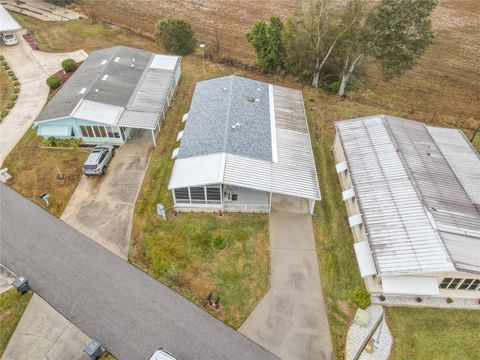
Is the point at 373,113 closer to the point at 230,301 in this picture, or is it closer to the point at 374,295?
the point at 374,295

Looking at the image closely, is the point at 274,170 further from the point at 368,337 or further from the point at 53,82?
the point at 53,82

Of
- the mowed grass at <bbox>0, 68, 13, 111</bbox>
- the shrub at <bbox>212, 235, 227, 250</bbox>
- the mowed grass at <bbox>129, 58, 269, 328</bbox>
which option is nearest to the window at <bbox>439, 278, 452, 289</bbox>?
the mowed grass at <bbox>129, 58, 269, 328</bbox>

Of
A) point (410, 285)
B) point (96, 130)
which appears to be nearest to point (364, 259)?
point (410, 285)

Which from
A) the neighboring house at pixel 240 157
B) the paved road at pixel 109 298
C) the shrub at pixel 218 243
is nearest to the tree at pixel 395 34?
the neighboring house at pixel 240 157

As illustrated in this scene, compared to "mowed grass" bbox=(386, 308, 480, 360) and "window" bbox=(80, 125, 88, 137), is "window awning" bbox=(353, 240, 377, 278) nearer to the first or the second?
"mowed grass" bbox=(386, 308, 480, 360)

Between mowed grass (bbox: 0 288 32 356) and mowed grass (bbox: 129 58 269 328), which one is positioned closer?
mowed grass (bbox: 0 288 32 356)
